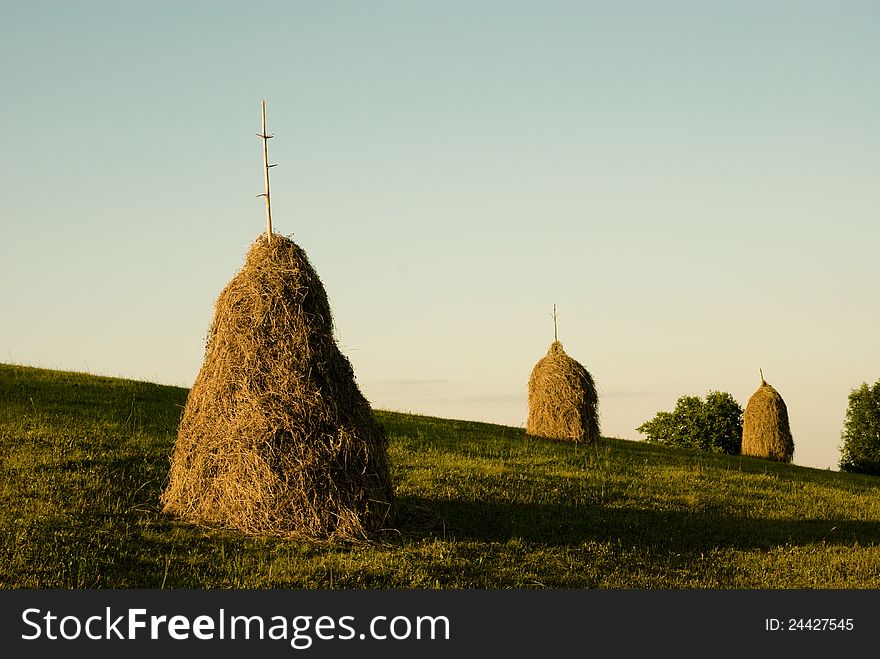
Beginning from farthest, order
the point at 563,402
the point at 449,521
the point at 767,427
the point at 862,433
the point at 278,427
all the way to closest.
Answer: the point at 862,433, the point at 767,427, the point at 563,402, the point at 449,521, the point at 278,427

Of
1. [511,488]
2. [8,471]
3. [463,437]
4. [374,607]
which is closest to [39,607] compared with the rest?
[374,607]

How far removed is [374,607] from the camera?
9250 millimetres

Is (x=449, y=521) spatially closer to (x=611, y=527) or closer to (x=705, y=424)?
(x=611, y=527)

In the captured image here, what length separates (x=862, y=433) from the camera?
4819 centimetres

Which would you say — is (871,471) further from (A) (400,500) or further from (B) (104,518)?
(B) (104,518)

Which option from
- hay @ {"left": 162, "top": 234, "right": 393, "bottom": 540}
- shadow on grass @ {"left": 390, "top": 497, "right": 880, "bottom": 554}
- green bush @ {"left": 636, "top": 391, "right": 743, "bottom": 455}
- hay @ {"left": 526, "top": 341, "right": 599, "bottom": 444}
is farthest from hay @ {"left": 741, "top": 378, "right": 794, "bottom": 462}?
hay @ {"left": 162, "top": 234, "right": 393, "bottom": 540}

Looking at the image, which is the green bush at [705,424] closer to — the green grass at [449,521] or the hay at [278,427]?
the green grass at [449,521]

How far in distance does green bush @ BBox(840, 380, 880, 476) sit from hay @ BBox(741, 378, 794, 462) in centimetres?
1118

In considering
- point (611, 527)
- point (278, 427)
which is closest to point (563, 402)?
point (611, 527)

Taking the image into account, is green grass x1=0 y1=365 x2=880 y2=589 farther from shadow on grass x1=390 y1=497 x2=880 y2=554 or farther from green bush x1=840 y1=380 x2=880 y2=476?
green bush x1=840 y1=380 x2=880 y2=476

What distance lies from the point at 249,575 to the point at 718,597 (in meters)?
5.70

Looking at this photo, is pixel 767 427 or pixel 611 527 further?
pixel 767 427

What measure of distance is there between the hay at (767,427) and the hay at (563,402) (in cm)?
1340

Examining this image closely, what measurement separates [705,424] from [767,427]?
13181 mm
